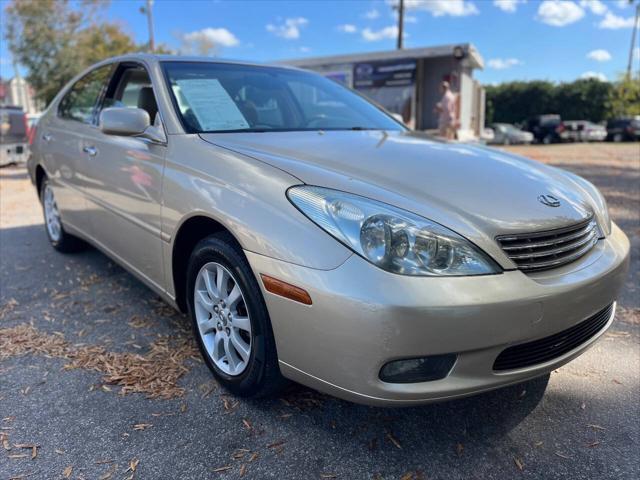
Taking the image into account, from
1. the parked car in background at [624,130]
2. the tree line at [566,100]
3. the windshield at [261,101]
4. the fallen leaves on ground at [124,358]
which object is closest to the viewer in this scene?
the fallen leaves on ground at [124,358]

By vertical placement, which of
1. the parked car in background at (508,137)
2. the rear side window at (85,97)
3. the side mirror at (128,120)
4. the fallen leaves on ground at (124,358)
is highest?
the rear side window at (85,97)

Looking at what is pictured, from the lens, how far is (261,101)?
319 centimetres

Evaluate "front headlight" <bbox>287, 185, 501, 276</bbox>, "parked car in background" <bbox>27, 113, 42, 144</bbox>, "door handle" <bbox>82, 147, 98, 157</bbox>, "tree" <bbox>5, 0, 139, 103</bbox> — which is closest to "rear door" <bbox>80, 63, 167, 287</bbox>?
"door handle" <bbox>82, 147, 98, 157</bbox>

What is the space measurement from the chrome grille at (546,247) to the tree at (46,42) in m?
23.3

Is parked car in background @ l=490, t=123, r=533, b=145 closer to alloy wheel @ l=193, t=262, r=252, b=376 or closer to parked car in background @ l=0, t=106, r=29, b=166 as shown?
parked car in background @ l=0, t=106, r=29, b=166

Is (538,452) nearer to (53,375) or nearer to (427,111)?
(53,375)

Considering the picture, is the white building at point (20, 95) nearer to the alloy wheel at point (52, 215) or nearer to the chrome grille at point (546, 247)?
the alloy wheel at point (52, 215)

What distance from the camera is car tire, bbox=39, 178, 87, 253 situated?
447 centimetres

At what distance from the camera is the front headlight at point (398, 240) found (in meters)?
1.78

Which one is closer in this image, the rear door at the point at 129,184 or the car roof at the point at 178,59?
the rear door at the point at 129,184

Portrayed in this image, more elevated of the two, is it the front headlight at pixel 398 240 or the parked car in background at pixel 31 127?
the parked car in background at pixel 31 127

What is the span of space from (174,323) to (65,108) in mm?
2339

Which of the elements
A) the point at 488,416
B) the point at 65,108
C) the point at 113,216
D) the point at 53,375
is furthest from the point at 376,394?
the point at 65,108

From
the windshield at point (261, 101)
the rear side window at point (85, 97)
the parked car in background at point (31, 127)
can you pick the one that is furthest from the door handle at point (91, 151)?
the parked car in background at point (31, 127)
